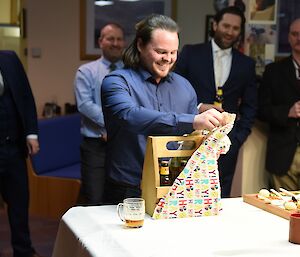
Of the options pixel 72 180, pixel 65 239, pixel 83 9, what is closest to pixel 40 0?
pixel 83 9

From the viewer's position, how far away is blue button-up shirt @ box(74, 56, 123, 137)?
388 centimetres

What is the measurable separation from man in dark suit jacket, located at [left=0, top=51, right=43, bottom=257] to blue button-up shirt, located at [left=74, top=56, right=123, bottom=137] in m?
0.37

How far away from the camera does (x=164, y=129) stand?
2.26m

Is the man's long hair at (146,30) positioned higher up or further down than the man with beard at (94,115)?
higher up

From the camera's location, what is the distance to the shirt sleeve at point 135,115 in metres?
2.23

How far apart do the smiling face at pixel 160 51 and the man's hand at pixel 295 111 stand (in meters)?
1.42

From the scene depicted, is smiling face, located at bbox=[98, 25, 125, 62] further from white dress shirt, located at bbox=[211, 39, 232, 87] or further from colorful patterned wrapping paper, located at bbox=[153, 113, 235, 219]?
colorful patterned wrapping paper, located at bbox=[153, 113, 235, 219]

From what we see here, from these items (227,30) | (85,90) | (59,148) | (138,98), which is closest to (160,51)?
(138,98)

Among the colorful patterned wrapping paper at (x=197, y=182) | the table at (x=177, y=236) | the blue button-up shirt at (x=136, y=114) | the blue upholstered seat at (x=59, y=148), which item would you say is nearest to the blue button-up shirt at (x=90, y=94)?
the blue upholstered seat at (x=59, y=148)

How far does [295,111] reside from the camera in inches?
143

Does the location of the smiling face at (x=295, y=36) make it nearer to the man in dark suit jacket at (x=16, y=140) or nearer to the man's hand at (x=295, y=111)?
the man's hand at (x=295, y=111)

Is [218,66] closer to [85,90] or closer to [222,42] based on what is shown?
[222,42]

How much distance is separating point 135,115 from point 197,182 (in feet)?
1.14

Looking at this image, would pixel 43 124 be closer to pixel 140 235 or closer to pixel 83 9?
pixel 83 9
